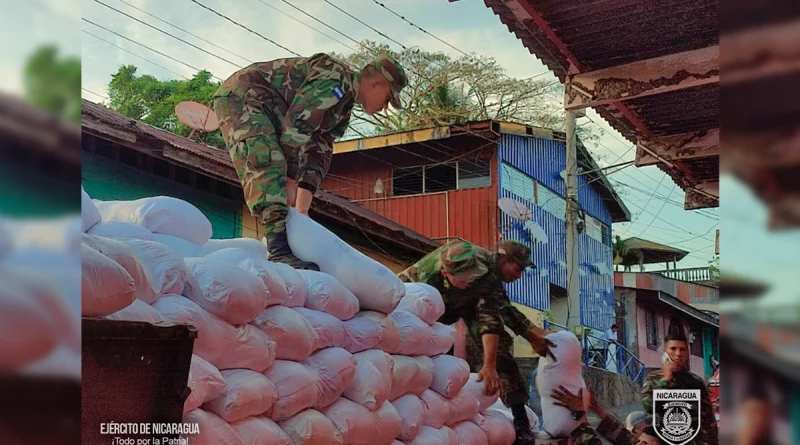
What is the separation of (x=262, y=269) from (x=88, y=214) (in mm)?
464

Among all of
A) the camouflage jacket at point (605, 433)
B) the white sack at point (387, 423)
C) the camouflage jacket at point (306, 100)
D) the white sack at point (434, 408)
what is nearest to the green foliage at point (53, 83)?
the camouflage jacket at point (306, 100)

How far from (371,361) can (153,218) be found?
→ 707mm

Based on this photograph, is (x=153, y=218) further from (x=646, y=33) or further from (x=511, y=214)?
(x=646, y=33)

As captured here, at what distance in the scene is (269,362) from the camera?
8.02 feet

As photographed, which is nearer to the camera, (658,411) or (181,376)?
(181,376)

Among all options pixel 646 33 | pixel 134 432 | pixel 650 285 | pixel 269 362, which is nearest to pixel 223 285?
pixel 269 362

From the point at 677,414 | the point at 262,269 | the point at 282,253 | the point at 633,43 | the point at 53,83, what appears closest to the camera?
the point at 53,83

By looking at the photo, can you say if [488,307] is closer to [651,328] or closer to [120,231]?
[651,328]

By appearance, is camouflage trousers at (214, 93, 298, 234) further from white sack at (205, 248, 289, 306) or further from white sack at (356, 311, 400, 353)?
white sack at (356, 311, 400, 353)

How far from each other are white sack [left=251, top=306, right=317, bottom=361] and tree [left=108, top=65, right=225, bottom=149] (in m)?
0.58

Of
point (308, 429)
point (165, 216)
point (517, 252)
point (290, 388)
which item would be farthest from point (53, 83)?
point (517, 252)

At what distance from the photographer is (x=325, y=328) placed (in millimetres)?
2576

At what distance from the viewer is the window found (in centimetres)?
259

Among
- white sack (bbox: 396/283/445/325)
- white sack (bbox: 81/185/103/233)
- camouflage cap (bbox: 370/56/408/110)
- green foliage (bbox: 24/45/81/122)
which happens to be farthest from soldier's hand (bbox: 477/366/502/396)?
green foliage (bbox: 24/45/81/122)
